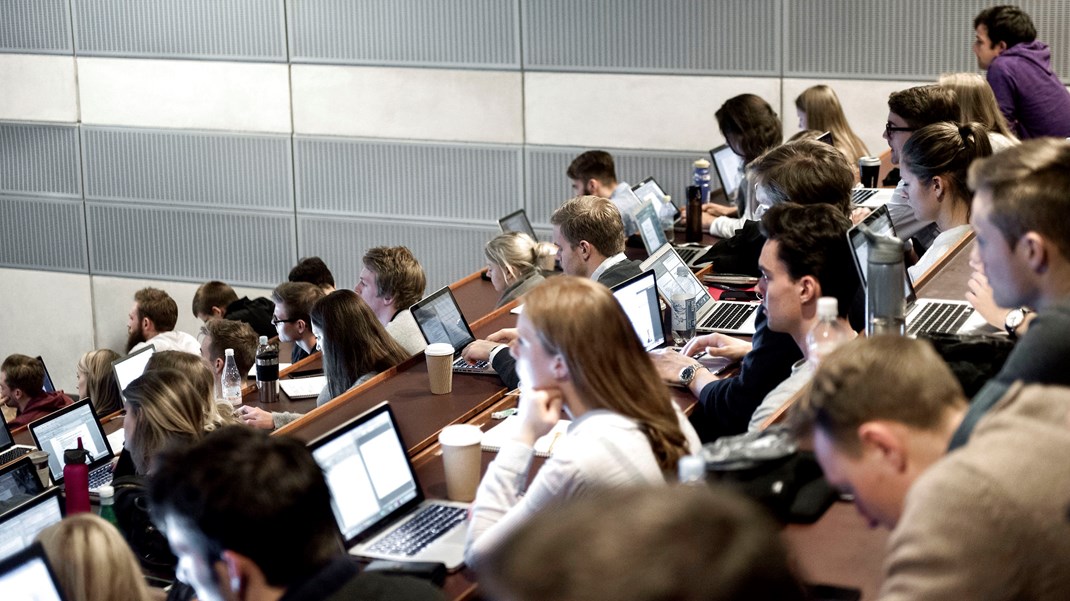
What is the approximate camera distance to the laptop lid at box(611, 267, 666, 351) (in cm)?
431

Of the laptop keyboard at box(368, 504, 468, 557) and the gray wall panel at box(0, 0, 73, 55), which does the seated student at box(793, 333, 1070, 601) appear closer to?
the laptop keyboard at box(368, 504, 468, 557)

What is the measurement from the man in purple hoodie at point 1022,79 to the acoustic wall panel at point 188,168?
4.52 metres

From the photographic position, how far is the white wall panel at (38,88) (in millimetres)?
9023

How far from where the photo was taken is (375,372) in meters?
4.50

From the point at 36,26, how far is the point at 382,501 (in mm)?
7168

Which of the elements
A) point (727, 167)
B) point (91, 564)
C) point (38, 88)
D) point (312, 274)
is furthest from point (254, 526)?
point (38, 88)

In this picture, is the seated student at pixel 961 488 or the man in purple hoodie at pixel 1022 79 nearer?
the seated student at pixel 961 488

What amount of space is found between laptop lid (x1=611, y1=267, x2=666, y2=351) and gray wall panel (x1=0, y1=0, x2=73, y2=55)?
6049 mm

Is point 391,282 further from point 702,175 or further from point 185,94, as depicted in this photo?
point 185,94

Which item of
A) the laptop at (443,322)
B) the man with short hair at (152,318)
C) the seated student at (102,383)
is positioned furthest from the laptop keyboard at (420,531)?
the man with short hair at (152,318)

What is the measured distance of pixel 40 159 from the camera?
30.5ft

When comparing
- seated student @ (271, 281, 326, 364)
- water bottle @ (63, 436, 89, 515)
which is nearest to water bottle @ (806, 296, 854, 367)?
water bottle @ (63, 436, 89, 515)

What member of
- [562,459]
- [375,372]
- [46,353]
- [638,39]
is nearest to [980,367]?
[562,459]

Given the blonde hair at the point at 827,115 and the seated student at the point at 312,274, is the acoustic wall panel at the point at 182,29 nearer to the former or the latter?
the seated student at the point at 312,274
